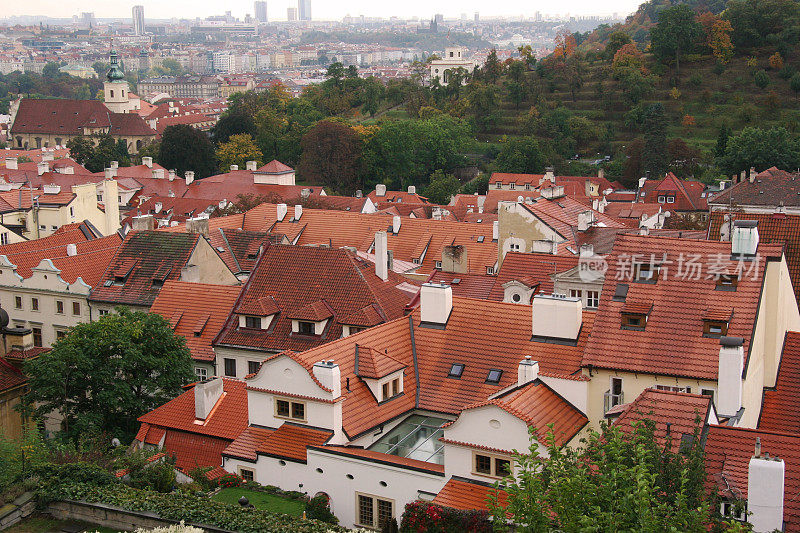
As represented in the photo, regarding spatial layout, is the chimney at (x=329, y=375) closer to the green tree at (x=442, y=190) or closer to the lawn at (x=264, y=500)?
the lawn at (x=264, y=500)

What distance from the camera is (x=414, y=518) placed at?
2198 centimetres

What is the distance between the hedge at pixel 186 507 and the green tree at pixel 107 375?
7578mm

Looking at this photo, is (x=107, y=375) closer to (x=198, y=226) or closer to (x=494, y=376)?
(x=494, y=376)

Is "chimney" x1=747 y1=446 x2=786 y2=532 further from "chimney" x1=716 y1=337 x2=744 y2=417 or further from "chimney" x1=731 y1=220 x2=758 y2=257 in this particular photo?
"chimney" x1=731 y1=220 x2=758 y2=257

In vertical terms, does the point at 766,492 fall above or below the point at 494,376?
above

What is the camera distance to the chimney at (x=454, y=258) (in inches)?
1740

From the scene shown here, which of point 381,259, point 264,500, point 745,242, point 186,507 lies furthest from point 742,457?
point 381,259

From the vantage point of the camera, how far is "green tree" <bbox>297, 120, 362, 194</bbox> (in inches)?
4114

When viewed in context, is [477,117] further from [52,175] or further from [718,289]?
[718,289]

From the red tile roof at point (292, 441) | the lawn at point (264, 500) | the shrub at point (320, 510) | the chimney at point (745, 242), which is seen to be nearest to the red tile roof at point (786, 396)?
the chimney at point (745, 242)

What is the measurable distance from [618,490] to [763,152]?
83971mm

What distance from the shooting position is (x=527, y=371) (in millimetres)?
25891

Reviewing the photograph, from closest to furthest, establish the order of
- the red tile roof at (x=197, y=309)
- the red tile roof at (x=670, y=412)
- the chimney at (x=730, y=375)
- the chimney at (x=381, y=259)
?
the red tile roof at (x=670, y=412)
the chimney at (x=730, y=375)
the red tile roof at (x=197, y=309)
the chimney at (x=381, y=259)

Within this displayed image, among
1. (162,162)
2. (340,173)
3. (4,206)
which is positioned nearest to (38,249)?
(4,206)
